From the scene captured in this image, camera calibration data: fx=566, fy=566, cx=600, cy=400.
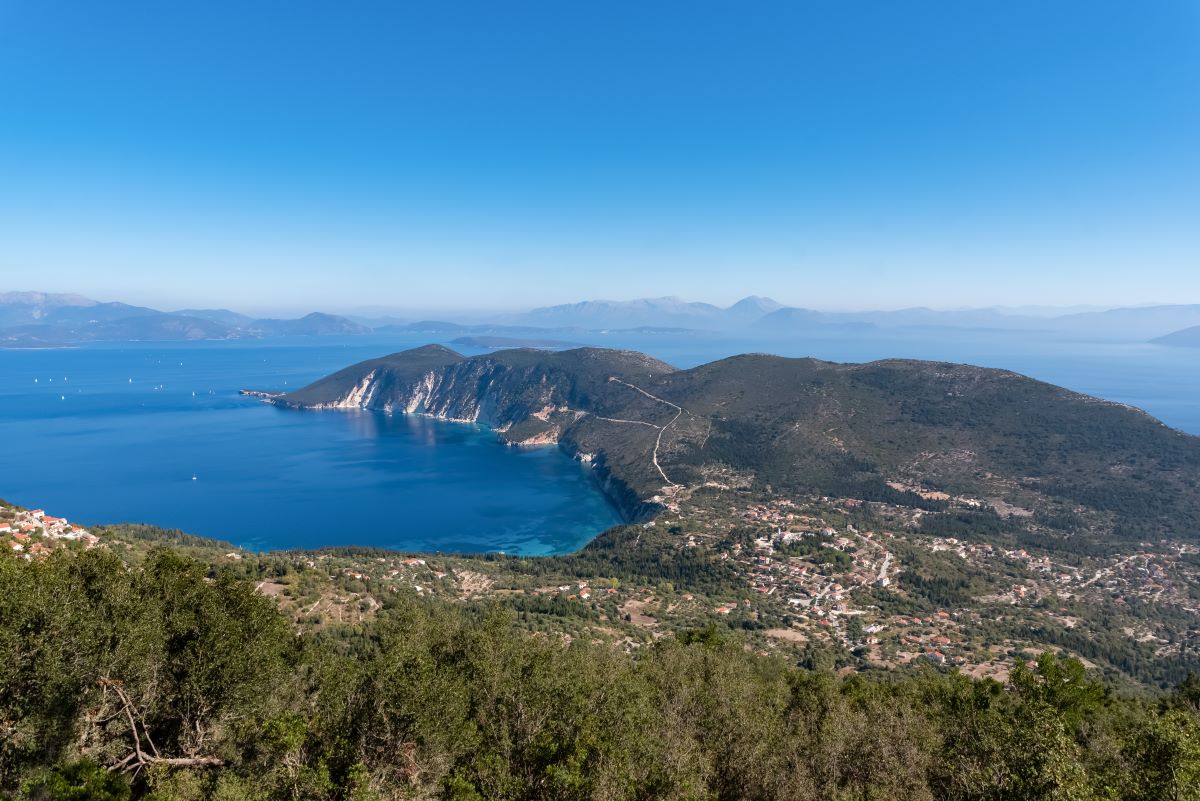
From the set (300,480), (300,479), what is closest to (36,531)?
(300,480)

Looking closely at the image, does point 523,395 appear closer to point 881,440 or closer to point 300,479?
point 300,479

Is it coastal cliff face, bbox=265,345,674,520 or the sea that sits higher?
coastal cliff face, bbox=265,345,674,520

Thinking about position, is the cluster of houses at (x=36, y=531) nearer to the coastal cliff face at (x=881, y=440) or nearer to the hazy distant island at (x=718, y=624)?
the hazy distant island at (x=718, y=624)

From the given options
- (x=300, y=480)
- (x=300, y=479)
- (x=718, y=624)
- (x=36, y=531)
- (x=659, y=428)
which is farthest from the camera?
(x=659, y=428)

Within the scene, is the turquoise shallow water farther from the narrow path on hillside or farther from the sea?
the narrow path on hillside

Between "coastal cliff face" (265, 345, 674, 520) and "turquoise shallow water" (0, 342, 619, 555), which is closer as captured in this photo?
"turquoise shallow water" (0, 342, 619, 555)

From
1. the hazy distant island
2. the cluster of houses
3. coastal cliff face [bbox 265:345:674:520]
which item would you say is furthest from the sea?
the cluster of houses

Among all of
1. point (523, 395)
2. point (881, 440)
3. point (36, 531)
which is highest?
point (36, 531)
